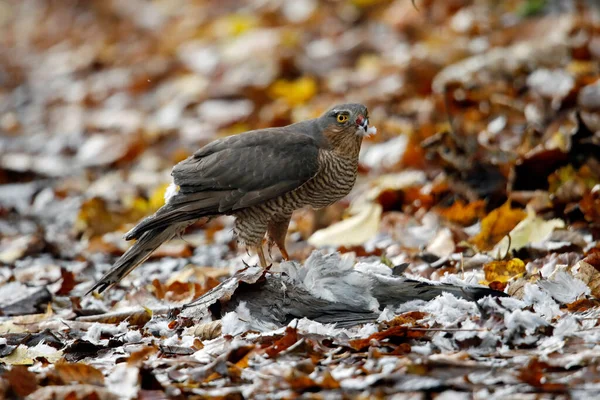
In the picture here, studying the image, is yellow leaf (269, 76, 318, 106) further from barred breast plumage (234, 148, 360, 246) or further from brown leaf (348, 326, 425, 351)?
brown leaf (348, 326, 425, 351)

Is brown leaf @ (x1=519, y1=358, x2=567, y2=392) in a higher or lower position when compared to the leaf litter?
lower

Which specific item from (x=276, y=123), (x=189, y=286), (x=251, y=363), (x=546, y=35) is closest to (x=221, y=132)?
(x=276, y=123)

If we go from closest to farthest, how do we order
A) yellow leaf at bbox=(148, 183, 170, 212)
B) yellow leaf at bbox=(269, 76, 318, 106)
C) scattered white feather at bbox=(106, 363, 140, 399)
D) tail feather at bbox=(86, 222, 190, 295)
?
scattered white feather at bbox=(106, 363, 140, 399) < tail feather at bbox=(86, 222, 190, 295) < yellow leaf at bbox=(148, 183, 170, 212) < yellow leaf at bbox=(269, 76, 318, 106)

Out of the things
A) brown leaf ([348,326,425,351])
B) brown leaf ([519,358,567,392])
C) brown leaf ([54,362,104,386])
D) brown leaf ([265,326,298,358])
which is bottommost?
brown leaf ([519,358,567,392])

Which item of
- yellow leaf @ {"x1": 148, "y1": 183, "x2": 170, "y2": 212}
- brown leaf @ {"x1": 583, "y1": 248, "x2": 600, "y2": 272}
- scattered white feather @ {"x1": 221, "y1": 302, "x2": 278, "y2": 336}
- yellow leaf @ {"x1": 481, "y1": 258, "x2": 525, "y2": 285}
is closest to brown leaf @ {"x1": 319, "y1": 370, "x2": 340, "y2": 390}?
scattered white feather @ {"x1": 221, "y1": 302, "x2": 278, "y2": 336}

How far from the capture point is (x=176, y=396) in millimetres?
3139

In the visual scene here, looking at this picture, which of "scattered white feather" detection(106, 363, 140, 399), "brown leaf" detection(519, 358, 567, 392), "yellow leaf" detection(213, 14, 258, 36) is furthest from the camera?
"yellow leaf" detection(213, 14, 258, 36)

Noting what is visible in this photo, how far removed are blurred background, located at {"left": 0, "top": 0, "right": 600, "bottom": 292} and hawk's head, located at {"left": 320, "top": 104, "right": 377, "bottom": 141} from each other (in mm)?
736

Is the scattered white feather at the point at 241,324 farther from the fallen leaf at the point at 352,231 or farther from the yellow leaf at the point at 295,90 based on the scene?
the yellow leaf at the point at 295,90

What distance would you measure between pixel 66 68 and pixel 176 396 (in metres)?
12.8

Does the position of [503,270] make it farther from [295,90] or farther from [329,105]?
[295,90]

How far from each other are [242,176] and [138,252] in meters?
0.69

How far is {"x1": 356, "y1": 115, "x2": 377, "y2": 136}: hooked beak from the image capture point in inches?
211

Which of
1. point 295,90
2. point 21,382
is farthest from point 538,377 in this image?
point 295,90
